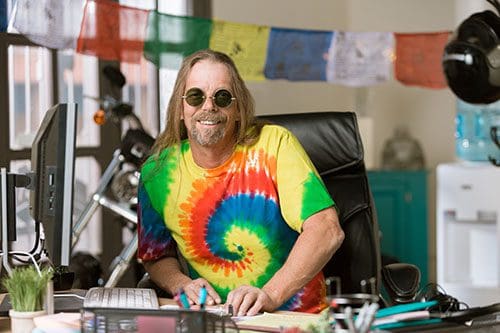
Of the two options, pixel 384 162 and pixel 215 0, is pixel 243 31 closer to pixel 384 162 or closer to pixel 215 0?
pixel 215 0

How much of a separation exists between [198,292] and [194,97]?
50 cm

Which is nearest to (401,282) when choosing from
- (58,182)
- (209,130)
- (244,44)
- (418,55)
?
(209,130)

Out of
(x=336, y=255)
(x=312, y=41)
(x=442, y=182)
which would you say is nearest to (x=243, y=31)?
(x=312, y=41)

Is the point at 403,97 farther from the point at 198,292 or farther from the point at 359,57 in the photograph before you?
the point at 198,292

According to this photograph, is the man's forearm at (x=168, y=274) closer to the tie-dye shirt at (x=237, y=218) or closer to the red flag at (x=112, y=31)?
the tie-dye shirt at (x=237, y=218)

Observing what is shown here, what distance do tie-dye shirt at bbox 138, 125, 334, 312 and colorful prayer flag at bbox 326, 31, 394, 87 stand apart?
2.31 metres

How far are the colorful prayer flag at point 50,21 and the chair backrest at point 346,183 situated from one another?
3.31ft

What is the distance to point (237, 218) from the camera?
2.77 meters

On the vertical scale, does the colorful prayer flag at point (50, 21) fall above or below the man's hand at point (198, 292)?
above

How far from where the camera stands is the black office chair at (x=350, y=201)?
288 cm

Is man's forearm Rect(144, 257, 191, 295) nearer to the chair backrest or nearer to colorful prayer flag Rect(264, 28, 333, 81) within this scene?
the chair backrest

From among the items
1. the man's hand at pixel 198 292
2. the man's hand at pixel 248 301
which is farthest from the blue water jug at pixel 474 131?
the man's hand at pixel 248 301

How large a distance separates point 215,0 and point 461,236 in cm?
170

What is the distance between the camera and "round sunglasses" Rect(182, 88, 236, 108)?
2.70m
